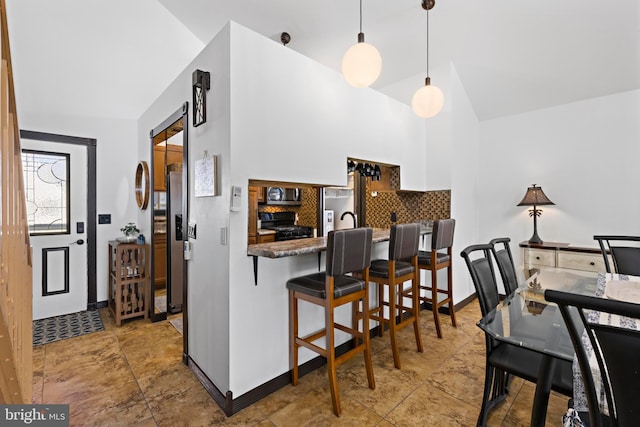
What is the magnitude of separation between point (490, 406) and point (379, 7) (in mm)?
3403

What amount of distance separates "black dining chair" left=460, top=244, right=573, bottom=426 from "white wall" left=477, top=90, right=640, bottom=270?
2.55 metres

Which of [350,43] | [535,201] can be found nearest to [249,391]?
[350,43]

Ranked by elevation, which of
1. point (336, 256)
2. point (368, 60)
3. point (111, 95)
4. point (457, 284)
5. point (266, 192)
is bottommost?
point (457, 284)

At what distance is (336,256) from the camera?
74.6 inches

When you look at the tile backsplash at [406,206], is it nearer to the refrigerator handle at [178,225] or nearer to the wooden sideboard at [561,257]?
the wooden sideboard at [561,257]

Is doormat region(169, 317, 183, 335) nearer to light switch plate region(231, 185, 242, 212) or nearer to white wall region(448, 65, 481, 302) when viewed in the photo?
light switch plate region(231, 185, 242, 212)

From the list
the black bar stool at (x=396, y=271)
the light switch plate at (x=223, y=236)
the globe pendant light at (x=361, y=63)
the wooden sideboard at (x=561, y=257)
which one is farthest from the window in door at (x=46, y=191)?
the wooden sideboard at (x=561, y=257)

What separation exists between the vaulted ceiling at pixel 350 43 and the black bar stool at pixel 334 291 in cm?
241

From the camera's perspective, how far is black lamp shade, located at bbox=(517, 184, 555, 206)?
3.61m

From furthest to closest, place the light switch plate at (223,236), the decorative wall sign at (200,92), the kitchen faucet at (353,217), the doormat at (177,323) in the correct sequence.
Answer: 1. the kitchen faucet at (353,217)
2. the doormat at (177,323)
3. the decorative wall sign at (200,92)
4. the light switch plate at (223,236)

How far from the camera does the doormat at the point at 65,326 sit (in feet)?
9.77

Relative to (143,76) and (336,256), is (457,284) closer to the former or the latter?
(336,256)

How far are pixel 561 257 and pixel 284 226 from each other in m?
3.82

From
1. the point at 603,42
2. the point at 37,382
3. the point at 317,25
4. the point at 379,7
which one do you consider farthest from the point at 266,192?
the point at 603,42
